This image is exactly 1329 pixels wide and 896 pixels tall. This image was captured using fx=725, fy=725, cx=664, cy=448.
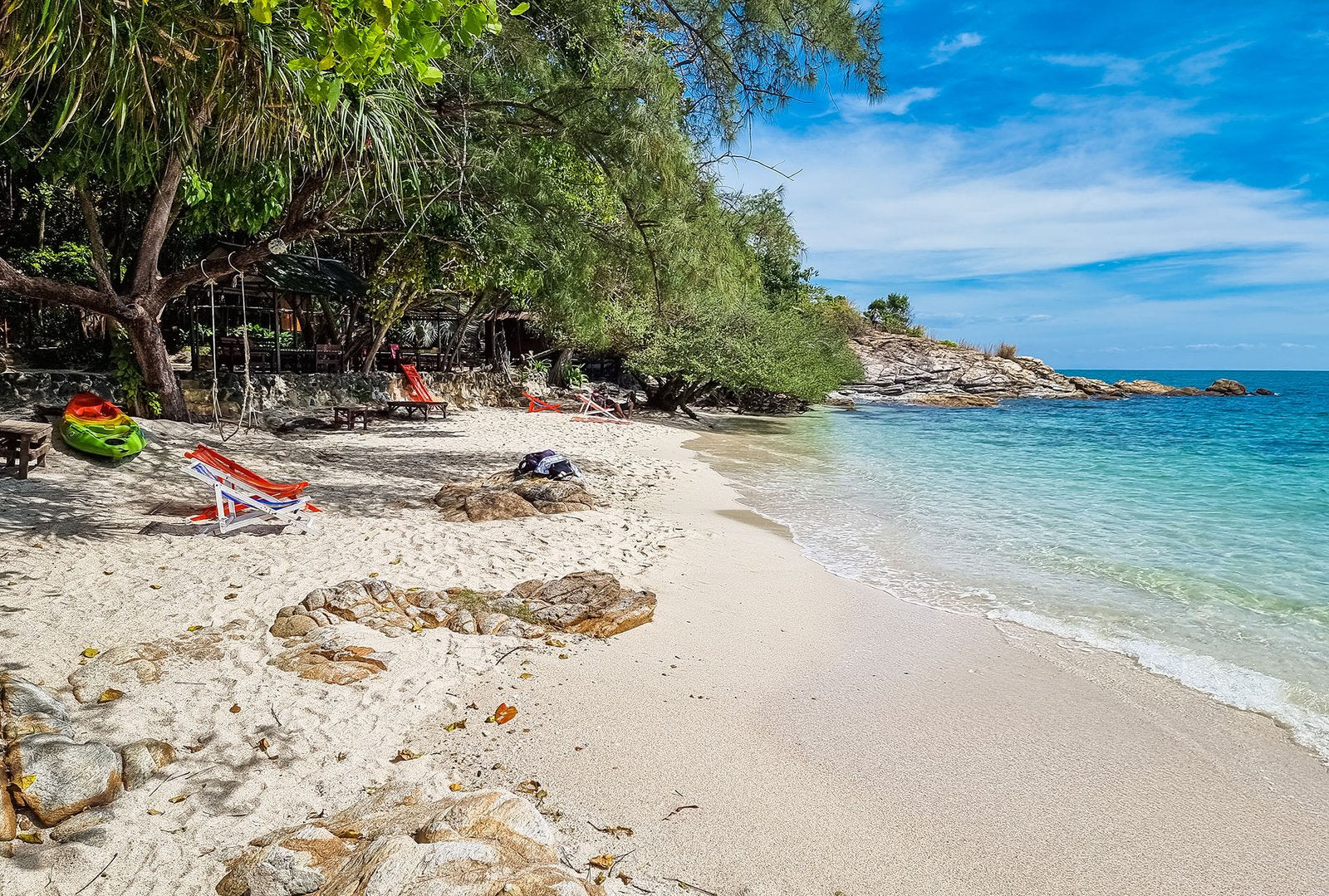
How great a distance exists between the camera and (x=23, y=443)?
700 centimetres

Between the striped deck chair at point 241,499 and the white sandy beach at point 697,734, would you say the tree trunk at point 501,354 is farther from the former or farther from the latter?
the white sandy beach at point 697,734

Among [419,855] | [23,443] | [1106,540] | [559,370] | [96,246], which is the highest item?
[96,246]

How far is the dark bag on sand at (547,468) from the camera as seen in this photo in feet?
29.3

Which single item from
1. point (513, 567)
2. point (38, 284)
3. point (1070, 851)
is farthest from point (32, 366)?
point (1070, 851)

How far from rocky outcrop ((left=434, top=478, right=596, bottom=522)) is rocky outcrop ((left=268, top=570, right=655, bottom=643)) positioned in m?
2.15

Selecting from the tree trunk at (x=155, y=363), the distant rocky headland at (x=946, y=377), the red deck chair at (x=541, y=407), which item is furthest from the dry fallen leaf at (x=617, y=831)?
the distant rocky headland at (x=946, y=377)

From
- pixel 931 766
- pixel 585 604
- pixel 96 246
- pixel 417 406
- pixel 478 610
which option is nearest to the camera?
pixel 931 766

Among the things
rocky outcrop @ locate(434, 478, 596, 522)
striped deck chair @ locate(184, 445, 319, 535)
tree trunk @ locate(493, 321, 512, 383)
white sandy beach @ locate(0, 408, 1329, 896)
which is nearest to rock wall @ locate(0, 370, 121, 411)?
striped deck chair @ locate(184, 445, 319, 535)

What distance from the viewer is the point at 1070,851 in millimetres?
2711

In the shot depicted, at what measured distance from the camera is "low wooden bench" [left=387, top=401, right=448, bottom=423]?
15.5 metres

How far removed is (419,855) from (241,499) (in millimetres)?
4803

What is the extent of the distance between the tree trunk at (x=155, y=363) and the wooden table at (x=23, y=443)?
268 centimetres

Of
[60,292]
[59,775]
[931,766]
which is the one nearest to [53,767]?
[59,775]

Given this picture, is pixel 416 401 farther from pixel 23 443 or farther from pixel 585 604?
pixel 585 604
